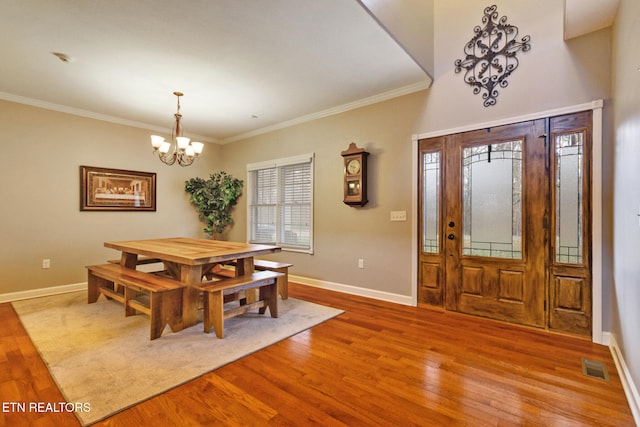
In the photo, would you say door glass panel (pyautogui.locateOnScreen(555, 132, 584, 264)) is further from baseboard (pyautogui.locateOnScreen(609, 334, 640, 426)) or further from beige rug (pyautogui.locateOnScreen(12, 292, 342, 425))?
beige rug (pyautogui.locateOnScreen(12, 292, 342, 425))

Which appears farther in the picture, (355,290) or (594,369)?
(355,290)

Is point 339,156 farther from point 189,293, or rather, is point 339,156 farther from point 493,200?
point 189,293

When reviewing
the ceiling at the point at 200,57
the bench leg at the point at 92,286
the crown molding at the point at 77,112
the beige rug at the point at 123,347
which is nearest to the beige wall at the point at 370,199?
the ceiling at the point at 200,57

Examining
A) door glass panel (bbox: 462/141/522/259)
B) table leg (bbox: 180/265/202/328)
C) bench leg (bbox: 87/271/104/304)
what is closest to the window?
table leg (bbox: 180/265/202/328)

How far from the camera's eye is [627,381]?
186 cm

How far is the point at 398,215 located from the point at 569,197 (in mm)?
1639

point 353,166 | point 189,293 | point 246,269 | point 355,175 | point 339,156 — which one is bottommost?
point 189,293

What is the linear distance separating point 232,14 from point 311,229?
296 cm

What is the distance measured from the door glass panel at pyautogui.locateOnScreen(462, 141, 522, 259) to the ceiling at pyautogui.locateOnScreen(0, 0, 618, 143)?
1094mm

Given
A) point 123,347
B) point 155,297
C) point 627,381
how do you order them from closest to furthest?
1. point 627,381
2. point 123,347
3. point 155,297

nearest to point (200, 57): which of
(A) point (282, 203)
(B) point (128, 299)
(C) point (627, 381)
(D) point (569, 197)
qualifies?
(B) point (128, 299)

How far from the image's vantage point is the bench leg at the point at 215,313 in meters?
2.62

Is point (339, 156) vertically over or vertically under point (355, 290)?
over

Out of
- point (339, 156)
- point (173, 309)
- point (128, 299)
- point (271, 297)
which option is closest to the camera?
point (173, 309)
